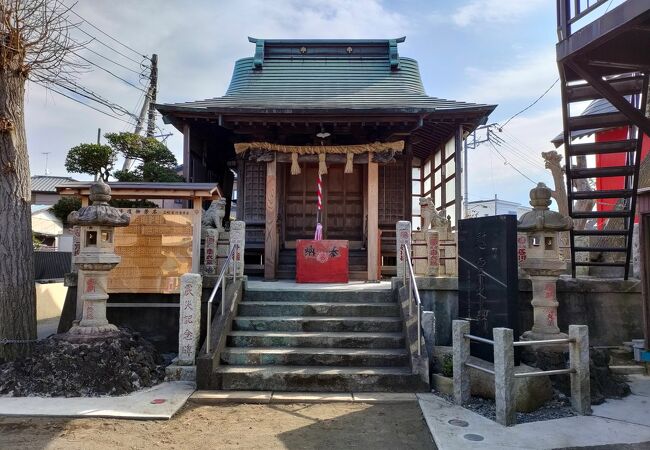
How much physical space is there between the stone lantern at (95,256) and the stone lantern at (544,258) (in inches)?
252

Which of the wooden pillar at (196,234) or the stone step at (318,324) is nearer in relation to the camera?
the stone step at (318,324)

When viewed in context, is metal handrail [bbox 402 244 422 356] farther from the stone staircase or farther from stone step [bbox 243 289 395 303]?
stone step [bbox 243 289 395 303]

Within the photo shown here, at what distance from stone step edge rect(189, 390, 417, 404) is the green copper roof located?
24.9 feet

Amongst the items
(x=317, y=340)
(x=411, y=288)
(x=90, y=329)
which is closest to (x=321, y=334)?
(x=317, y=340)

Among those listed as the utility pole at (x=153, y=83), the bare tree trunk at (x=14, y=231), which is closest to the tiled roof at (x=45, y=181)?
the utility pole at (x=153, y=83)

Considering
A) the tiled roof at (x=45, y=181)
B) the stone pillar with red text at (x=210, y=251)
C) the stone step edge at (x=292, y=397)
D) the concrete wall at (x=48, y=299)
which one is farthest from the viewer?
the tiled roof at (x=45, y=181)

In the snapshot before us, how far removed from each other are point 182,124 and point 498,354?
10.1m

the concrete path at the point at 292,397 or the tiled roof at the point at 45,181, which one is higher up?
the tiled roof at the point at 45,181

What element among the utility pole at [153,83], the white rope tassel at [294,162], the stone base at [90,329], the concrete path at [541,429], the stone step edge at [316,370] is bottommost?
the concrete path at [541,429]

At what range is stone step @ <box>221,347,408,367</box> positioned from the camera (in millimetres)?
6562

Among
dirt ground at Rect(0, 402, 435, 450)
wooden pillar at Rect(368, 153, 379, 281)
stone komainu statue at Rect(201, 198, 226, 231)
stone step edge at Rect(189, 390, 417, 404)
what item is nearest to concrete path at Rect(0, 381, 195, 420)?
dirt ground at Rect(0, 402, 435, 450)

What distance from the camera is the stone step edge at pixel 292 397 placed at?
→ 5832mm

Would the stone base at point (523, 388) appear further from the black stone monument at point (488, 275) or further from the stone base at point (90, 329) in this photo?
the stone base at point (90, 329)

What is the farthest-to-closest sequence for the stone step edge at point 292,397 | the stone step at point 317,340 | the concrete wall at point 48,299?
1. the concrete wall at point 48,299
2. the stone step at point 317,340
3. the stone step edge at point 292,397
